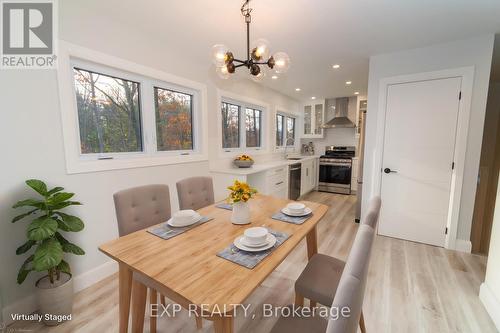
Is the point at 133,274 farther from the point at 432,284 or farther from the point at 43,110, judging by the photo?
the point at 432,284

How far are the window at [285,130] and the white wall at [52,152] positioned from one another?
3.26 metres

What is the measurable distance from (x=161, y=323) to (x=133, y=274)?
0.57 metres

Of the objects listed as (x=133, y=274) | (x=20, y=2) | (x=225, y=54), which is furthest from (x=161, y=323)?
(x=20, y=2)

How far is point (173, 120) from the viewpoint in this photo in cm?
274

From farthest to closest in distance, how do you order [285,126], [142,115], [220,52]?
[285,126] → [142,115] → [220,52]

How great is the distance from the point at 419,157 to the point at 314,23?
205 cm

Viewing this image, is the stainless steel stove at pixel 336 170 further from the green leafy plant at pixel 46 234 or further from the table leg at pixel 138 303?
the green leafy plant at pixel 46 234

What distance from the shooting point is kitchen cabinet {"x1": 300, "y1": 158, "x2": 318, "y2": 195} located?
479 centimetres

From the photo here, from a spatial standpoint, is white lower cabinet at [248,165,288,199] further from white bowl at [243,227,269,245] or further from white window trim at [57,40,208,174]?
white bowl at [243,227,269,245]

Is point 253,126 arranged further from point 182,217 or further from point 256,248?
point 256,248

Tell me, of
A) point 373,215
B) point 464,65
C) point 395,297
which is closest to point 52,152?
point 373,215

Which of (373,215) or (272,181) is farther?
(272,181)

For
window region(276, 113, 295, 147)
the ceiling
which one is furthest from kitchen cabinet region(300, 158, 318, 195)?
the ceiling

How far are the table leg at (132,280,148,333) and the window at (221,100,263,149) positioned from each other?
8.38ft
